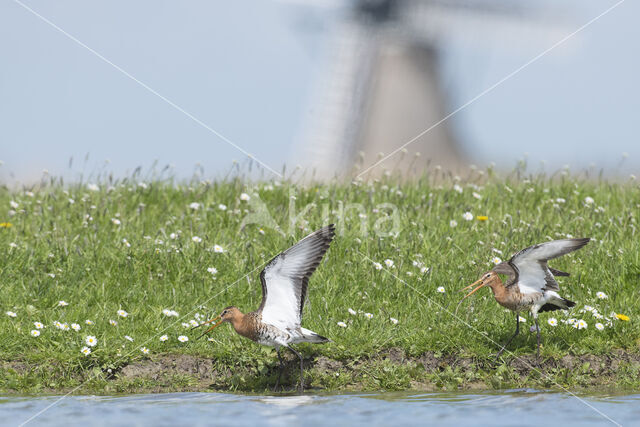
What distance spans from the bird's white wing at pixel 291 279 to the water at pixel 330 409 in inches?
28.9

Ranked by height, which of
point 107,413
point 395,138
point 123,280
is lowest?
point 107,413

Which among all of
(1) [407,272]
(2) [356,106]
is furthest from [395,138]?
(1) [407,272]

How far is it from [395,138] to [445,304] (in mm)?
15482

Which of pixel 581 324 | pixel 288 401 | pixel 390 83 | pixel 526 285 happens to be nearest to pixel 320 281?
pixel 288 401

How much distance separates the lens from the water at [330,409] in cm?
660

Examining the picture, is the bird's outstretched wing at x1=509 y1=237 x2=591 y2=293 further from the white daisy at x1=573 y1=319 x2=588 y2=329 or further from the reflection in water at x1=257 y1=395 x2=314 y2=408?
the reflection in water at x1=257 y1=395 x2=314 y2=408

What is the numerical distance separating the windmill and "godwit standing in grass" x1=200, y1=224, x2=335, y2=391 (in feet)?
44.0

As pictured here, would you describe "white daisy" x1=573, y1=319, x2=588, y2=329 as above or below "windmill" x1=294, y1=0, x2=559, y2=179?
below

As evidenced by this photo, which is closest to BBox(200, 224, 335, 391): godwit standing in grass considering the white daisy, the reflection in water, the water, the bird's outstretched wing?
the reflection in water

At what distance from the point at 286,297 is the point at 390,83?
1760cm

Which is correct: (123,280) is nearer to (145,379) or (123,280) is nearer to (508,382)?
(145,379)

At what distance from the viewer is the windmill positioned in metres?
21.6

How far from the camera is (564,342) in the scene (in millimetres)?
8461

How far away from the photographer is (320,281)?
32.2 feet
